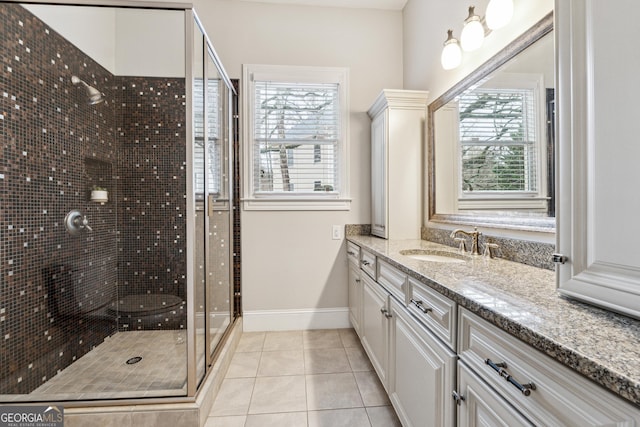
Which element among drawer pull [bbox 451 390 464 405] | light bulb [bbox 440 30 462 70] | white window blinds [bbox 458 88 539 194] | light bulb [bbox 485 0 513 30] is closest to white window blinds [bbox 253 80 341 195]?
light bulb [bbox 440 30 462 70]

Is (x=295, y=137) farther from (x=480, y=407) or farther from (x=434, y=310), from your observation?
(x=480, y=407)

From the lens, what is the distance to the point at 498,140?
1530mm

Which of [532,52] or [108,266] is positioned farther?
[108,266]

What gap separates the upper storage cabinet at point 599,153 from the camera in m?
0.63

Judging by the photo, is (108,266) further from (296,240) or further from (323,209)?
(323,209)

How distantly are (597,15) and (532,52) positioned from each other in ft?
2.39

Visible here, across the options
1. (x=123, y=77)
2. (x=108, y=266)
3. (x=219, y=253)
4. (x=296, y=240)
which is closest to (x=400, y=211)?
(x=296, y=240)

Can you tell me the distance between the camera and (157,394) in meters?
1.48

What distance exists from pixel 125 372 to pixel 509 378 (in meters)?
1.95

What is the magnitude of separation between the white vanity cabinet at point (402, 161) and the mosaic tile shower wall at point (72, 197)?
150cm

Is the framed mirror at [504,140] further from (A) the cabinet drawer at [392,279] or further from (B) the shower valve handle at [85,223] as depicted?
(B) the shower valve handle at [85,223]

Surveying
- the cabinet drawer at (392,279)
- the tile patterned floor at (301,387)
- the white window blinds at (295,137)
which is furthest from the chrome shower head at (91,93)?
the cabinet drawer at (392,279)

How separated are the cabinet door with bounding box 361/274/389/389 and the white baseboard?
1.97 ft

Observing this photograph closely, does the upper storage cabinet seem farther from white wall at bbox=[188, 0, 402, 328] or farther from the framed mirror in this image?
white wall at bbox=[188, 0, 402, 328]
